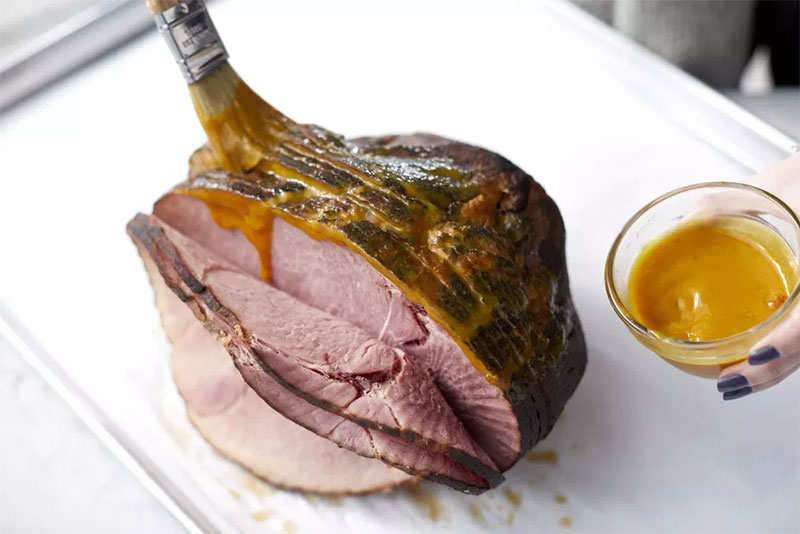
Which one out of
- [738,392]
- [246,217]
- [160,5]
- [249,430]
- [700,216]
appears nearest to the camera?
[738,392]

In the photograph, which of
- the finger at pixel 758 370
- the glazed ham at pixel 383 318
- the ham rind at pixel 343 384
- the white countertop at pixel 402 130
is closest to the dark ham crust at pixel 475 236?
the glazed ham at pixel 383 318

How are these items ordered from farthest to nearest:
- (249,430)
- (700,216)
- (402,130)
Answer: (402,130), (249,430), (700,216)

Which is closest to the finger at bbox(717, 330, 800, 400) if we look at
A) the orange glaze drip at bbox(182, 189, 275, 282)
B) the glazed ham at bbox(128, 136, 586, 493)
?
the glazed ham at bbox(128, 136, 586, 493)

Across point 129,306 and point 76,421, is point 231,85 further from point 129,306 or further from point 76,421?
point 76,421

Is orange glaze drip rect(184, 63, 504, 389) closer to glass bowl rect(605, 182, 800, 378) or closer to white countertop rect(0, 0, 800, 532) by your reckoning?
white countertop rect(0, 0, 800, 532)

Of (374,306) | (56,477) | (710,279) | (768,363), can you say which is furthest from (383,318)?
(56,477)

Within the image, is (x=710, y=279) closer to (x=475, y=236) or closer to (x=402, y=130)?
(x=475, y=236)
